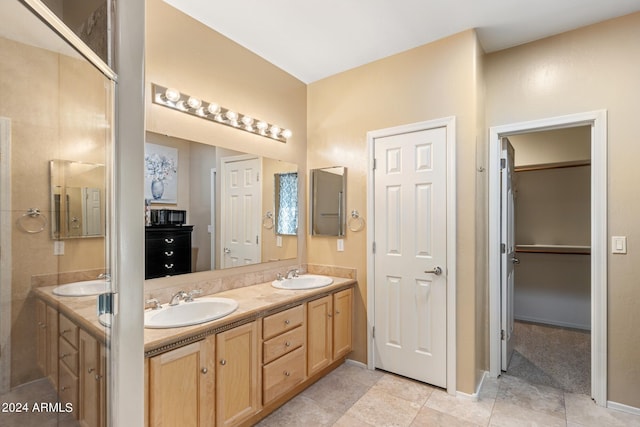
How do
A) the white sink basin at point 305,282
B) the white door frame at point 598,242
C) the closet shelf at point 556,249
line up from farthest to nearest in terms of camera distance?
1. the closet shelf at point 556,249
2. the white sink basin at point 305,282
3. the white door frame at point 598,242

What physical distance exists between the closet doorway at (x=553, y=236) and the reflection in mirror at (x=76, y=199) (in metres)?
3.76

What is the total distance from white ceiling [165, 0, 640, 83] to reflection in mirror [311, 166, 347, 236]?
1.04 metres

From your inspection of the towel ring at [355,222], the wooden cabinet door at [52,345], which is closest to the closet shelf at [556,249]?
the towel ring at [355,222]

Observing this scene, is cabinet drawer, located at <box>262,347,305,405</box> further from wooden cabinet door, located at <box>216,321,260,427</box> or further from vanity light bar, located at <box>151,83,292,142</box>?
vanity light bar, located at <box>151,83,292,142</box>

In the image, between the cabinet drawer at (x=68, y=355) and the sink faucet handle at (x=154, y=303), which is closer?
the cabinet drawer at (x=68, y=355)

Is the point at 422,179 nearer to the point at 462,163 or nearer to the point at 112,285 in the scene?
the point at 462,163

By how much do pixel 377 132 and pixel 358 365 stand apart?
209cm

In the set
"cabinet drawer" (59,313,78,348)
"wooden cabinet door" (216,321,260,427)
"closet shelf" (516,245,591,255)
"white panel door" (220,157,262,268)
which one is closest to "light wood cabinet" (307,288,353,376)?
"wooden cabinet door" (216,321,260,427)

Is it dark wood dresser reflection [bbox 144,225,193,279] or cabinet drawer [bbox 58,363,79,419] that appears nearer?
cabinet drawer [bbox 58,363,79,419]

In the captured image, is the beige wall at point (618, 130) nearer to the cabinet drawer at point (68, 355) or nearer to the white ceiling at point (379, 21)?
the white ceiling at point (379, 21)

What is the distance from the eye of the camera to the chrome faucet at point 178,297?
1.84m

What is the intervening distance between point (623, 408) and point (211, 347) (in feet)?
8.92

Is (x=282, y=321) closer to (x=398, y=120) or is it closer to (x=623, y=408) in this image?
(x=398, y=120)

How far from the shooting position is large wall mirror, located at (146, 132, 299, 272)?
2.13 meters
